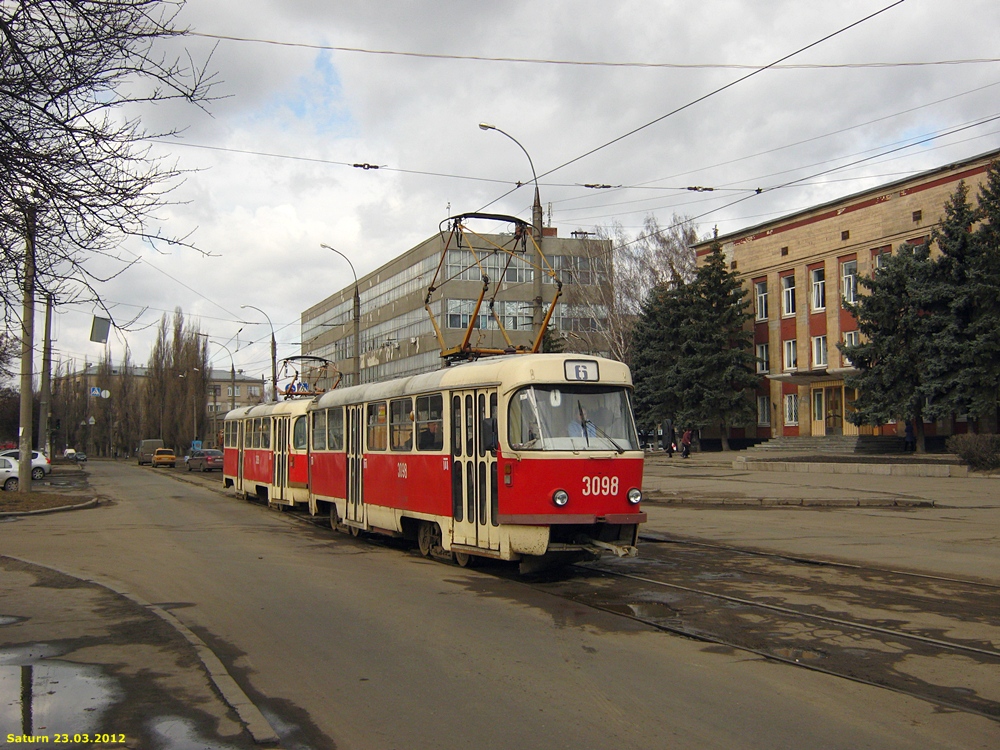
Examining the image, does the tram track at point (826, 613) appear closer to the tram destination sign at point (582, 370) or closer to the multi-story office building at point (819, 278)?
the tram destination sign at point (582, 370)

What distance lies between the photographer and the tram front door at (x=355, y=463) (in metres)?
15.7

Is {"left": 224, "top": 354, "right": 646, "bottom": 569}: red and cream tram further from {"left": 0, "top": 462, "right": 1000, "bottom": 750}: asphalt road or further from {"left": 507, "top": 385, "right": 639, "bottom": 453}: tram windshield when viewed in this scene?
{"left": 0, "top": 462, "right": 1000, "bottom": 750}: asphalt road

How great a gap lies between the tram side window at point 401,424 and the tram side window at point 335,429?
2929 millimetres

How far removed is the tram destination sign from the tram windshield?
0.14 meters

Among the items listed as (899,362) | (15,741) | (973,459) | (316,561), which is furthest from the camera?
(899,362)

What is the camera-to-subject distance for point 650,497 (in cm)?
2381

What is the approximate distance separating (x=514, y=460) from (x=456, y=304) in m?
54.6

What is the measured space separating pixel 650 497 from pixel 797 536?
852cm

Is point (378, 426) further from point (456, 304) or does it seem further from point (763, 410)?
point (456, 304)

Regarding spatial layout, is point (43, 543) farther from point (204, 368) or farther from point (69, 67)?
point (204, 368)

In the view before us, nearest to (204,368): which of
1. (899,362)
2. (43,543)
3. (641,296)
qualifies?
(641,296)

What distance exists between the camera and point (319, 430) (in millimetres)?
18625

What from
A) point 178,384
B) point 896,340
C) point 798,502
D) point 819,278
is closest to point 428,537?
point 798,502

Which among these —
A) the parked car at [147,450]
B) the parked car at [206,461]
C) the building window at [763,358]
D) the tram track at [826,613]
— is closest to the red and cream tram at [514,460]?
the tram track at [826,613]
